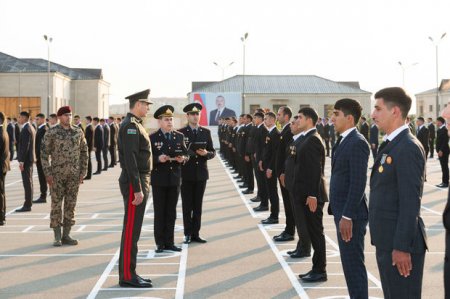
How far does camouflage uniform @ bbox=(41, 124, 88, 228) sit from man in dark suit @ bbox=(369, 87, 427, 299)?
646cm

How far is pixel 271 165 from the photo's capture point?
13.2 m

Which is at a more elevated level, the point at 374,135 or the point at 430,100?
the point at 430,100

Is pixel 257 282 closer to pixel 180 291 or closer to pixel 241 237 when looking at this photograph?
pixel 180 291

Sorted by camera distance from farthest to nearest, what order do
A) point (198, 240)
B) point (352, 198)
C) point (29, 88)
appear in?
point (29, 88) → point (198, 240) → point (352, 198)

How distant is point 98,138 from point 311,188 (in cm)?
1894

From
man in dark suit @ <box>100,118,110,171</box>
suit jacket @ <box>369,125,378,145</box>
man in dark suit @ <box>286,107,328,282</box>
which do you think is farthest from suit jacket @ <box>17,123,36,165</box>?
suit jacket @ <box>369,125,378,145</box>

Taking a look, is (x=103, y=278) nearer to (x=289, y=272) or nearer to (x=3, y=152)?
(x=289, y=272)

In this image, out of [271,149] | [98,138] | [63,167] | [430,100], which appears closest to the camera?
[63,167]

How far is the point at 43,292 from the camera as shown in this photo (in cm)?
739

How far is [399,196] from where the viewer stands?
182 inches

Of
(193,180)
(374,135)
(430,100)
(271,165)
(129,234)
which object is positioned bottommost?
(129,234)

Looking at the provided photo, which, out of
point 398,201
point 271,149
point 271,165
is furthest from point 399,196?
point 271,149

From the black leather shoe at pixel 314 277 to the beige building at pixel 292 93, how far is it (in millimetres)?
70023

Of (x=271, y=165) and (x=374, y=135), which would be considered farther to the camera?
(x=374, y=135)
